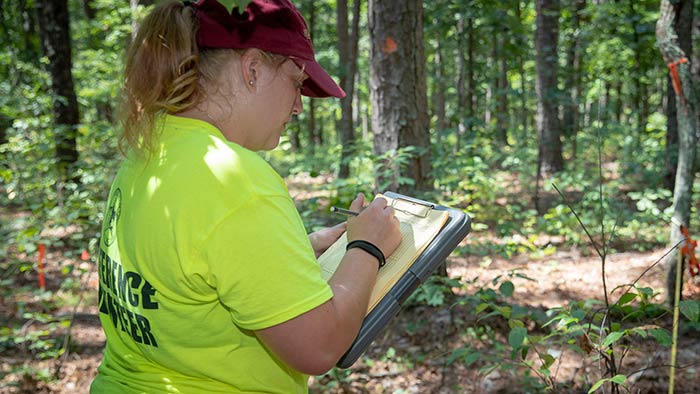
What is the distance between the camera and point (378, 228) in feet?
4.35

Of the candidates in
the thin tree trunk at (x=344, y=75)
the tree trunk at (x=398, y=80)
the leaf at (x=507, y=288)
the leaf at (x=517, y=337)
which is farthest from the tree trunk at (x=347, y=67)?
the leaf at (x=517, y=337)

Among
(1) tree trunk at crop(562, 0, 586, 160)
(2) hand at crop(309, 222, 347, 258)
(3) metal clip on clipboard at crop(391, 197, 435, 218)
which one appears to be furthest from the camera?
(1) tree trunk at crop(562, 0, 586, 160)

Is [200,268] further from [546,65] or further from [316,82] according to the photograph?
[546,65]

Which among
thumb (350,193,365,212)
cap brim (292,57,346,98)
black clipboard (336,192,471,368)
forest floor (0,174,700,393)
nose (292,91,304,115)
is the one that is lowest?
forest floor (0,174,700,393)

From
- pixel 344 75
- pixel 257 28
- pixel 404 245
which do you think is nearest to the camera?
pixel 257 28

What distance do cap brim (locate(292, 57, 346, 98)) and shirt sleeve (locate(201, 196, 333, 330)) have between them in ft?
1.43

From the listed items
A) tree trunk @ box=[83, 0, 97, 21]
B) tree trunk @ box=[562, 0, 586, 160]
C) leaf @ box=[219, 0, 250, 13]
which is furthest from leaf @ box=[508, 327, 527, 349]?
tree trunk @ box=[83, 0, 97, 21]

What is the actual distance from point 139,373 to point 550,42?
10222 millimetres

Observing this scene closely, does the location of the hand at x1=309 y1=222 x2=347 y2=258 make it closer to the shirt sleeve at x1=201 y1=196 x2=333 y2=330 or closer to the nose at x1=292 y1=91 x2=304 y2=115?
the nose at x1=292 y1=91 x2=304 y2=115

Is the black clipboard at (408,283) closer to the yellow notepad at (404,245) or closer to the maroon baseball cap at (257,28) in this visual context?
the yellow notepad at (404,245)

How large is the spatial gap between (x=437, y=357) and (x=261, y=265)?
3.37 meters

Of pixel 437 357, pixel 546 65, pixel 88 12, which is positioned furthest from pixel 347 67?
pixel 437 357

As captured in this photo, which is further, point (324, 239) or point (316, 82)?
point (324, 239)

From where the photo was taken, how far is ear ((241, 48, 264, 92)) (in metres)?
1.26
